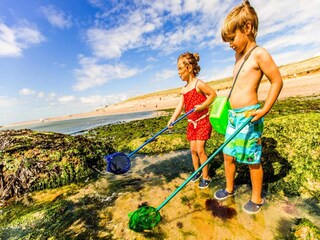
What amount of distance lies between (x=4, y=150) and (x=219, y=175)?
5.36m

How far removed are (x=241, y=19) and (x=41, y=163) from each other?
521 centimetres

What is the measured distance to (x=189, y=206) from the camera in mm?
3244

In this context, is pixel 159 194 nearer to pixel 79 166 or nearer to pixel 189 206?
pixel 189 206

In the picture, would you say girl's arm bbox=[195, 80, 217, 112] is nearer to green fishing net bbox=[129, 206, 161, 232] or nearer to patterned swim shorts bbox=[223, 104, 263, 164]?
patterned swim shorts bbox=[223, 104, 263, 164]

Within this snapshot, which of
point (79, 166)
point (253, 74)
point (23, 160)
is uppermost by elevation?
point (253, 74)

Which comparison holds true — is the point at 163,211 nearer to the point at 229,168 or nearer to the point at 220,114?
the point at 229,168

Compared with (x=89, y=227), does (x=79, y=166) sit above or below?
above

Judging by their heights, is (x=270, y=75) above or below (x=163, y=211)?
above

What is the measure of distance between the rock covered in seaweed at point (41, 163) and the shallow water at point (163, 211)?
355mm

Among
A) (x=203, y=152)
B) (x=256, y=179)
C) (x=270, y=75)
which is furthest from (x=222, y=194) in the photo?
(x=270, y=75)

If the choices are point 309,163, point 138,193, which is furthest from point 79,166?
point 309,163

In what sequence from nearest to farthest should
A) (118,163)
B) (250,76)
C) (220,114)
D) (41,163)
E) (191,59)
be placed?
1. (250,76)
2. (220,114)
3. (191,59)
4. (118,163)
5. (41,163)

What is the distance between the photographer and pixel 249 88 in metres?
2.70

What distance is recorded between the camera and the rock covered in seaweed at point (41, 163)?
4.61 m
